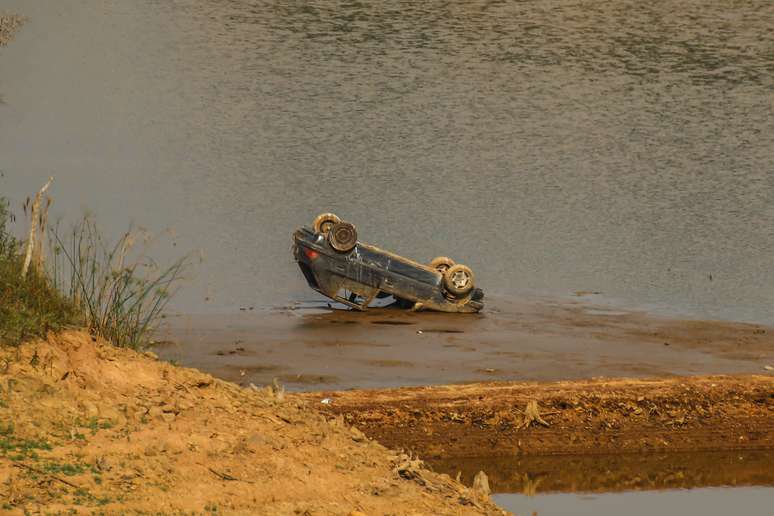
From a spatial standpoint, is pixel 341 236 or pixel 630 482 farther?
pixel 341 236

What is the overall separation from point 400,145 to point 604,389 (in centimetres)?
2101

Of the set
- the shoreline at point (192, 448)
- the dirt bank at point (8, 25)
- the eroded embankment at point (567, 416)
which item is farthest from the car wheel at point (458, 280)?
the dirt bank at point (8, 25)

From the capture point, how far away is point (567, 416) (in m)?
15.4

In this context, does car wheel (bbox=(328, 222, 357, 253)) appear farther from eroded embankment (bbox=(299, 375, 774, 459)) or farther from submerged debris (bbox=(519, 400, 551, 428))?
submerged debris (bbox=(519, 400, 551, 428))

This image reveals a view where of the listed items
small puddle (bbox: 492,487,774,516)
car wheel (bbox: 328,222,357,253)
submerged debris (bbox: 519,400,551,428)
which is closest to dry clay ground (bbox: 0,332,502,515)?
small puddle (bbox: 492,487,774,516)

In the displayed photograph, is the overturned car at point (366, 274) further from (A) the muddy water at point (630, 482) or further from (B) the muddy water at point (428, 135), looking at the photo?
(A) the muddy water at point (630, 482)

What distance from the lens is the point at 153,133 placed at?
37.7 metres

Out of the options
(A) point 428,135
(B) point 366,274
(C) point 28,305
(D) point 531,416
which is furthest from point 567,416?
(A) point 428,135

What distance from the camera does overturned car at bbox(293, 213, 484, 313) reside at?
70.0ft

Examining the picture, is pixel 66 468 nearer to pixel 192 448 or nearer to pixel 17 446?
pixel 17 446

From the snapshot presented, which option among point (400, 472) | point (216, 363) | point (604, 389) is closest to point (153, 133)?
point (216, 363)

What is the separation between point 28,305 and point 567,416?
21.0 feet

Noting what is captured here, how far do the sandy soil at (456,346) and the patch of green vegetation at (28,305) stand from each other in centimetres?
556

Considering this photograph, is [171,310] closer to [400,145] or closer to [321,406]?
[321,406]
